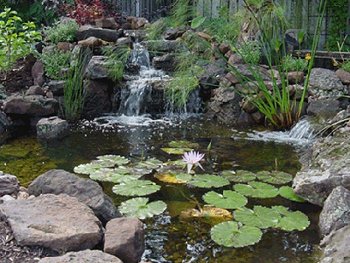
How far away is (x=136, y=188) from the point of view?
4371 millimetres

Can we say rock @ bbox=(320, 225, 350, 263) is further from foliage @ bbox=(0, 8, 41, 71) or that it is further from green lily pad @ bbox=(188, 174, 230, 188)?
foliage @ bbox=(0, 8, 41, 71)

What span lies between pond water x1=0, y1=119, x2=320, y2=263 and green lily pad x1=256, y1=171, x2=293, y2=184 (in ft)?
0.90

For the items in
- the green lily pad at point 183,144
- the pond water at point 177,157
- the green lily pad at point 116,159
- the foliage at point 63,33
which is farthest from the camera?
the foliage at point 63,33

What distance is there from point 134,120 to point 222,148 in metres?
1.94

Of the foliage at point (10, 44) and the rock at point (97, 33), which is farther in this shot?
the rock at point (97, 33)

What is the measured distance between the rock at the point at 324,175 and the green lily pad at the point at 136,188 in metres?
1.14

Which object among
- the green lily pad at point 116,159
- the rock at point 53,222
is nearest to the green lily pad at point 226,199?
the rock at point 53,222

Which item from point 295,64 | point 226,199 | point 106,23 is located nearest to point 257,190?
point 226,199

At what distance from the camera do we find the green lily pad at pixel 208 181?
4465 millimetres

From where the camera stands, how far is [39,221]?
10.3 ft

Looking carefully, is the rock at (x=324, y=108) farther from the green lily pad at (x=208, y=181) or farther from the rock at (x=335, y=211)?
the rock at (x=335, y=211)

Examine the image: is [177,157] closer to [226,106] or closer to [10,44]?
[226,106]

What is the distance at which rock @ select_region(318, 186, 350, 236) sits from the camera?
3615mm

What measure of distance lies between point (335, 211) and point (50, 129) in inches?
151
